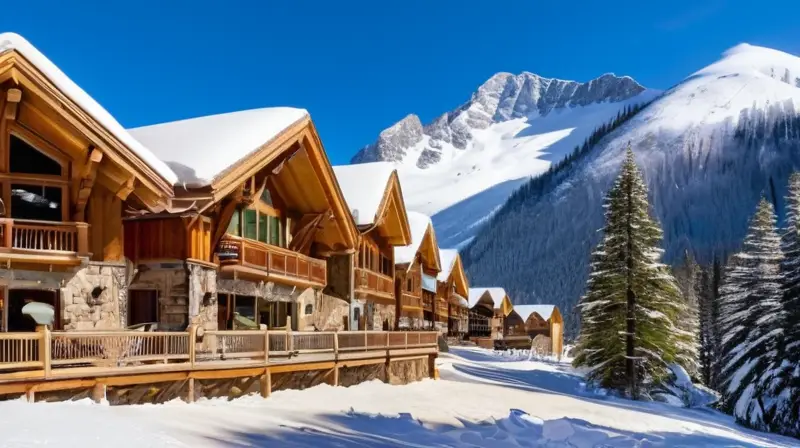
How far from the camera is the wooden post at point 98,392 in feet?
47.3

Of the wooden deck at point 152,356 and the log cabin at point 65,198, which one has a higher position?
the log cabin at point 65,198

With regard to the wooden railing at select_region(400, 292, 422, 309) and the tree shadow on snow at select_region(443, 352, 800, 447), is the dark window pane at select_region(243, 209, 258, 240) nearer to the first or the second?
the tree shadow on snow at select_region(443, 352, 800, 447)

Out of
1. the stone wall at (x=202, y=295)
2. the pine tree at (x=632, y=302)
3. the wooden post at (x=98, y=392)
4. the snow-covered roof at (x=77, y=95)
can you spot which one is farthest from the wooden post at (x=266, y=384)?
the pine tree at (x=632, y=302)

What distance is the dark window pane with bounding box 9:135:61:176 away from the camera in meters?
18.7

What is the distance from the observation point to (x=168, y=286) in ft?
69.6

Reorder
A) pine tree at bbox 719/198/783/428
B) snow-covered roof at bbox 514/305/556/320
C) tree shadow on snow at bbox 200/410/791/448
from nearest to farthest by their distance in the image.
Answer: tree shadow on snow at bbox 200/410/791/448, pine tree at bbox 719/198/783/428, snow-covered roof at bbox 514/305/556/320

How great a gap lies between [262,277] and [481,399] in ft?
28.2

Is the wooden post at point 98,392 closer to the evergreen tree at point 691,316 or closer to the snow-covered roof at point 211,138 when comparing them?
the snow-covered roof at point 211,138

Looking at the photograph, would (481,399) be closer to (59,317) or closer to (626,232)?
(59,317)

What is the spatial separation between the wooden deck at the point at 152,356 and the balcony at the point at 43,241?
358 centimetres

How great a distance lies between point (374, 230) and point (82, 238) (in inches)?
808

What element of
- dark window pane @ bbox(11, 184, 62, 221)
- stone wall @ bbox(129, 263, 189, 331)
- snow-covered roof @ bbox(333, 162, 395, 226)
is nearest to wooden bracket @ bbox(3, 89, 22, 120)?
dark window pane @ bbox(11, 184, 62, 221)

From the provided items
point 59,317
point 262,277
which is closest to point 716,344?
point 262,277

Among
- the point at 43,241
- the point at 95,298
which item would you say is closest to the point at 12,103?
the point at 43,241
